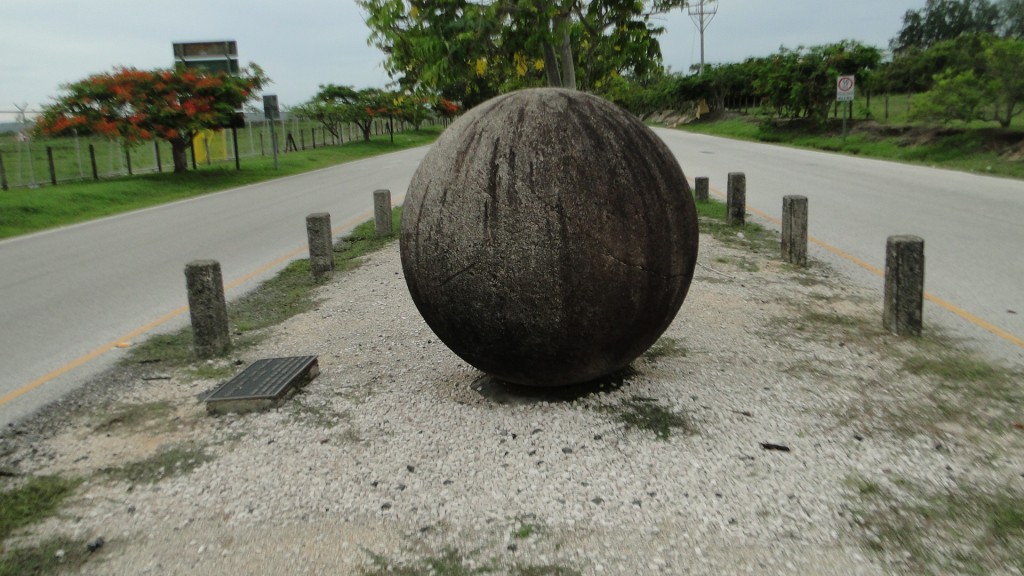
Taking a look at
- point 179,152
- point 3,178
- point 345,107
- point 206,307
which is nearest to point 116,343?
point 206,307

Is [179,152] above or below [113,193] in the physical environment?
above

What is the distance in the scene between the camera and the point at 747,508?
3605mm

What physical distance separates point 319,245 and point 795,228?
18.2ft

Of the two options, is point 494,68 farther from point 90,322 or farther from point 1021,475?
point 1021,475

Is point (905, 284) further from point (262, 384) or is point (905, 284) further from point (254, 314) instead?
point (254, 314)

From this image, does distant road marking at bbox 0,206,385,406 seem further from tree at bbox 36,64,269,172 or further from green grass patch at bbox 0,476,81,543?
tree at bbox 36,64,269,172

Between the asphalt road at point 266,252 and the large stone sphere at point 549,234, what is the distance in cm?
312

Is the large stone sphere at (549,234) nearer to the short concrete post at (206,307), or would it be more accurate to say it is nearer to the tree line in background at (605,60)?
the short concrete post at (206,307)

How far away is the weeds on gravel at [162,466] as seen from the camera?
4148 millimetres

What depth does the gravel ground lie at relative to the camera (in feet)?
11.0

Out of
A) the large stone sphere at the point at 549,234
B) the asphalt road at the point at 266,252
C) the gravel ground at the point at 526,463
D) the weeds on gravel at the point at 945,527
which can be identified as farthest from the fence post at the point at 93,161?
the weeds on gravel at the point at 945,527

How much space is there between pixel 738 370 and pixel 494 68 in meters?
9.17

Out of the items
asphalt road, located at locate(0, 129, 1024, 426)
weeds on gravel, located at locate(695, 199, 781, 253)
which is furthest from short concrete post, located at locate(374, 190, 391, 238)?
weeds on gravel, located at locate(695, 199, 781, 253)

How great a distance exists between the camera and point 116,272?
10.5 m
